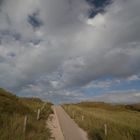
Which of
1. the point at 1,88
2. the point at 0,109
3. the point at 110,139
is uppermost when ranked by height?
the point at 1,88

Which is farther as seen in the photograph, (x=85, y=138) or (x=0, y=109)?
(x=0, y=109)

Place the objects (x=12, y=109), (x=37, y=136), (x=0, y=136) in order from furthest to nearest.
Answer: (x=12, y=109), (x=37, y=136), (x=0, y=136)

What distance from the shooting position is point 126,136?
586 inches

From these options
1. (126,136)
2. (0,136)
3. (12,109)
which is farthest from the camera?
(12,109)

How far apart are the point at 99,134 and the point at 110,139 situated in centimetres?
119

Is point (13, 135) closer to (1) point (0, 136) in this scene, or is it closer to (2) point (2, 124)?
(1) point (0, 136)

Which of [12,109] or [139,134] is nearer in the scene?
[139,134]

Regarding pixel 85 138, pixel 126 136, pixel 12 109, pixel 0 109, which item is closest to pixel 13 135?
pixel 85 138

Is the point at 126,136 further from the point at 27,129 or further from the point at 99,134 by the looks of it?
the point at 27,129

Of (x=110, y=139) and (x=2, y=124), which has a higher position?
(x=2, y=124)

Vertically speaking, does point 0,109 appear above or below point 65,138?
above

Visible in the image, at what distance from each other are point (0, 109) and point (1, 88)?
2807cm

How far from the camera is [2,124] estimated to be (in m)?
15.4

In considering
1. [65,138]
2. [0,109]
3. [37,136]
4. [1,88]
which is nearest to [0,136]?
[37,136]
